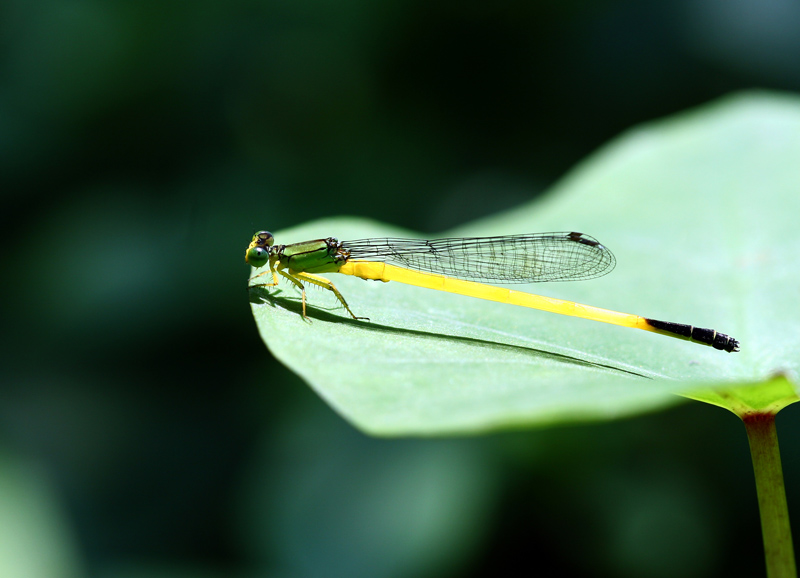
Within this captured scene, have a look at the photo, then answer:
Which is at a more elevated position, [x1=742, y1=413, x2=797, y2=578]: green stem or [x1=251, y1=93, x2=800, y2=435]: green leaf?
[x1=251, y1=93, x2=800, y2=435]: green leaf

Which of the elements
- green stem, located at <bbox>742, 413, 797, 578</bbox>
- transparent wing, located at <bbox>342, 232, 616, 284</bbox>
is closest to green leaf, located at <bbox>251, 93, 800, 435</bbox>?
transparent wing, located at <bbox>342, 232, 616, 284</bbox>

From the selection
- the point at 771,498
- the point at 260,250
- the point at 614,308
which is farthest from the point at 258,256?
the point at 771,498

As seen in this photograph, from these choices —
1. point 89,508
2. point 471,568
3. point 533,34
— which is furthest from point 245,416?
point 533,34

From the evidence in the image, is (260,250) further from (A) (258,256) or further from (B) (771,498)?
(B) (771,498)

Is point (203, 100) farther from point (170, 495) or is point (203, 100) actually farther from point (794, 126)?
point (794, 126)

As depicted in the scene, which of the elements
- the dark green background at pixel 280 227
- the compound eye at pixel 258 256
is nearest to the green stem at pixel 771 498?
the compound eye at pixel 258 256

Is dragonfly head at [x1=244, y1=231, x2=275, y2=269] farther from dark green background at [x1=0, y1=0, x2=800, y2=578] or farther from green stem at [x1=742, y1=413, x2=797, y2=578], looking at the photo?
green stem at [x1=742, y1=413, x2=797, y2=578]
